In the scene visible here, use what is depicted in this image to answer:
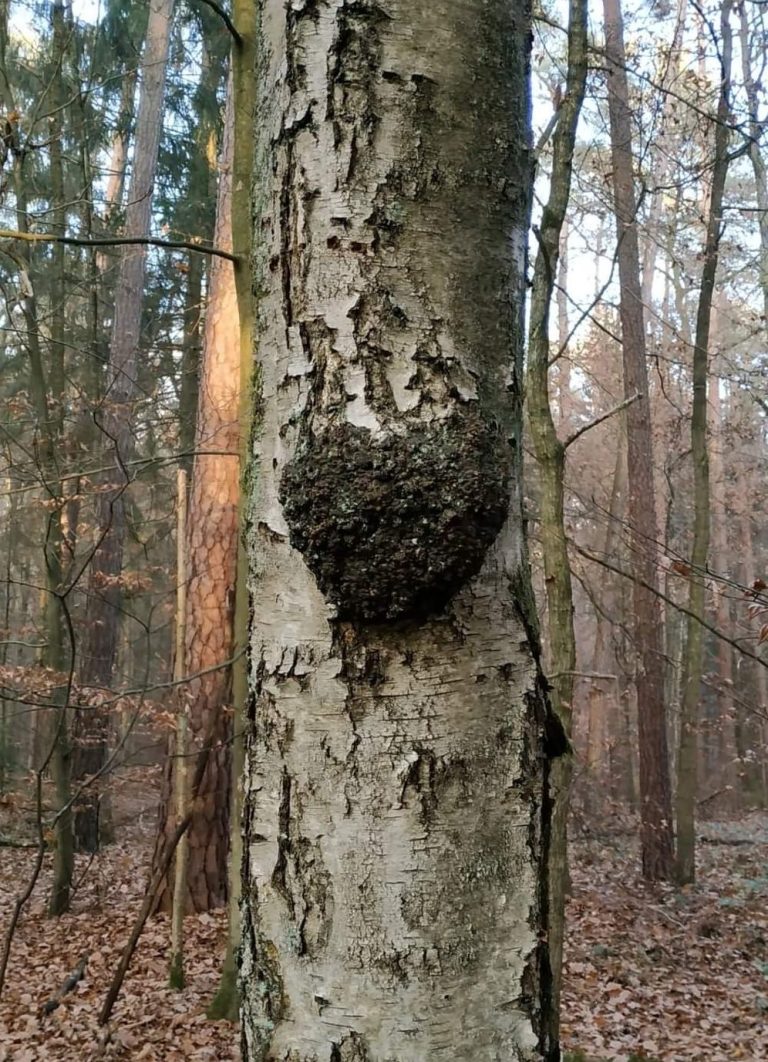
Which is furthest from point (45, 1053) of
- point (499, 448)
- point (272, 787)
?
point (499, 448)

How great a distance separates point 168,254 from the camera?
12805 millimetres

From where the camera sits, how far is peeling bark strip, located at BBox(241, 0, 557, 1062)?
2.69 ft

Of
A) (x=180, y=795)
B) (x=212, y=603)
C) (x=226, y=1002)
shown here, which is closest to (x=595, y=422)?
(x=226, y=1002)

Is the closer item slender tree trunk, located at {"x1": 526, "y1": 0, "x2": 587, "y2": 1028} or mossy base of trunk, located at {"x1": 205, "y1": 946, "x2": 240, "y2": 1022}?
slender tree trunk, located at {"x1": 526, "y1": 0, "x2": 587, "y2": 1028}

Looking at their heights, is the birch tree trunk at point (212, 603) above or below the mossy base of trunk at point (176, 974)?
above

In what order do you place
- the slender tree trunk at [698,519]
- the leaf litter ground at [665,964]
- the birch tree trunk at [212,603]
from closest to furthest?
the leaf litter ground at [665,964], the birch tree trunk at [212,603], the slender tree trunk at [698,519]

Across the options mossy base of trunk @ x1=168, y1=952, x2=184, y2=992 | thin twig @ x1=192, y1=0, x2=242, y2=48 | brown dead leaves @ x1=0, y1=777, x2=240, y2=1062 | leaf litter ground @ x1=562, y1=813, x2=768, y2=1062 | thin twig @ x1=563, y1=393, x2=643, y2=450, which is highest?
thin twig @ x1=192, y1=0, x2=242, y2=48

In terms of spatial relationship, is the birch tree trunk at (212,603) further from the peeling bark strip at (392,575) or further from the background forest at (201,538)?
the peeling bark strip at (392,575)

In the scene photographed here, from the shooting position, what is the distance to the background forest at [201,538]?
472 cm

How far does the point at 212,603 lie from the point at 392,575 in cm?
668

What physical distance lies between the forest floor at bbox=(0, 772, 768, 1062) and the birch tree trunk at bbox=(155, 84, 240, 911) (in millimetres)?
539

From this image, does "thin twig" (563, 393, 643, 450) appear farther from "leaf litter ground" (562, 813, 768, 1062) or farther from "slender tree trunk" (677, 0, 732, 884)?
"slender tree trunk" (677, 0, 732, 884)

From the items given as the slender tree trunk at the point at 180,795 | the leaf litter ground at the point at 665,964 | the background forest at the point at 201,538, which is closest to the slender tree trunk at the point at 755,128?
the background forest at the point at 201,538

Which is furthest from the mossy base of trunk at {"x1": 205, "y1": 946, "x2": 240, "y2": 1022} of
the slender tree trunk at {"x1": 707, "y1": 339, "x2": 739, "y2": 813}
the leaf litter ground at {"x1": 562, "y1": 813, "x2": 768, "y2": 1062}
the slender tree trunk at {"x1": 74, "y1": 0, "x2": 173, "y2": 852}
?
the slender tree trunk at {"x1": 707, "y1": 339, "x2": 739, "y2": 813}
